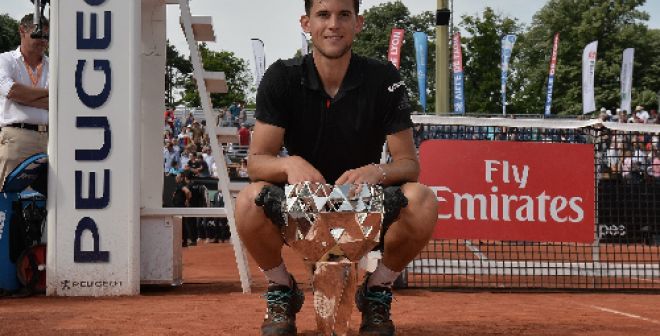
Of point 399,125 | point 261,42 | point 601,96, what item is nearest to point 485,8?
point 601,96

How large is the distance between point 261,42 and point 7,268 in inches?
1056

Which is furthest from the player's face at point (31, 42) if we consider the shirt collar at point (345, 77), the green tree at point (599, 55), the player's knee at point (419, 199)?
the green tree at point (599, 55)

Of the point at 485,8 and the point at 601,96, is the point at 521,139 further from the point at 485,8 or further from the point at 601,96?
the point at 601,96

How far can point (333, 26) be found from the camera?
405 cm

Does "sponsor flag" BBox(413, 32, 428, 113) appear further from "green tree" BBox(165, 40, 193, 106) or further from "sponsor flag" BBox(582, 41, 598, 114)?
"green tree" BBox(165, 40, 193, 106)

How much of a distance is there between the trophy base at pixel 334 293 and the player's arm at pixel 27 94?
478cm

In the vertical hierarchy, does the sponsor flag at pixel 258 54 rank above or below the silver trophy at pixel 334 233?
above

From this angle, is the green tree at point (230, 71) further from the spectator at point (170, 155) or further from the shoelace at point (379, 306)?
the shoelace at point (379, 306)

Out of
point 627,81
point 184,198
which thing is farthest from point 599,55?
point 184,198

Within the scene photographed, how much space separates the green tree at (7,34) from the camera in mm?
68450

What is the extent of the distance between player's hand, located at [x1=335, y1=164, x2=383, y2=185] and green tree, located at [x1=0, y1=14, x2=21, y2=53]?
68.2m

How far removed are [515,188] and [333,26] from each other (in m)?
4.69

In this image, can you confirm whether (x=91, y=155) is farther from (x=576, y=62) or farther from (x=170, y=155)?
(x=576, y=62)

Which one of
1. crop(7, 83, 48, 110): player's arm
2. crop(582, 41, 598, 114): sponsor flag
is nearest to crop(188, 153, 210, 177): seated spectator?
crop(7, 83, 48, 110): player's arm
